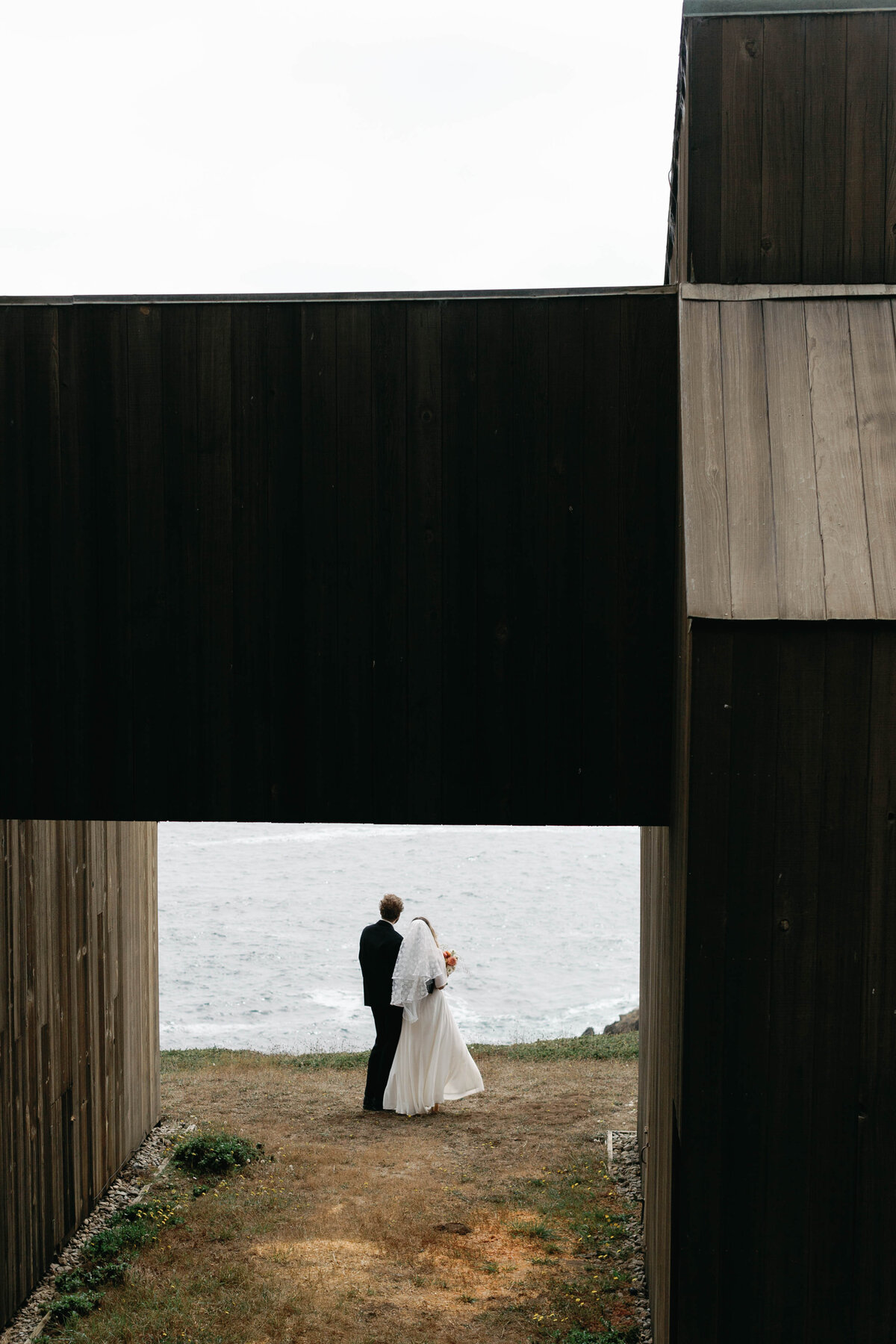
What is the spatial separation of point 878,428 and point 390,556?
1.62 m

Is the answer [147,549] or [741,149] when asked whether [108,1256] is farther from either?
[741,149]

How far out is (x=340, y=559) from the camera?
3748mm

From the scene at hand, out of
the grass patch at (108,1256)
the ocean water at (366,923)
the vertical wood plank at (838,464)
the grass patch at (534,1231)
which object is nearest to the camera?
the vertical wood plank at (838,464)

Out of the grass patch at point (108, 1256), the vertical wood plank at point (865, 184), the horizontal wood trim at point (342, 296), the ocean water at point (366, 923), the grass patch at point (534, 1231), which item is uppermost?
the vertical wood plank at point (865, 184)

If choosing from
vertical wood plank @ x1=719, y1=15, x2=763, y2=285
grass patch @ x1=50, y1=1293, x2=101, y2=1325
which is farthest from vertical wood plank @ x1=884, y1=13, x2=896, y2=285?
grass patch @ x1=50, y1=1293, x2=101, y2=1325

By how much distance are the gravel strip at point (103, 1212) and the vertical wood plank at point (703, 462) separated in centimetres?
429

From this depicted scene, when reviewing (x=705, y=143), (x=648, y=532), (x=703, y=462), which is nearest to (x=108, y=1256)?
(x=648, y=532)

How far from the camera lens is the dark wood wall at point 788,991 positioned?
2.96 m

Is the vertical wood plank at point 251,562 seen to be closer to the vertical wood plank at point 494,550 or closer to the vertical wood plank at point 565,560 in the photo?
the vertical wood plank at point 494,550

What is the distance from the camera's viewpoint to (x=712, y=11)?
343 cm

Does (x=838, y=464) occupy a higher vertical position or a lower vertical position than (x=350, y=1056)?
higher

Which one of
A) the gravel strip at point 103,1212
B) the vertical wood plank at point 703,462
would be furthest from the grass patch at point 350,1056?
the vertical wood plank at point 703,462

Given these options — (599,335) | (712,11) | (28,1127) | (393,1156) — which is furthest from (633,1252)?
(712,11)

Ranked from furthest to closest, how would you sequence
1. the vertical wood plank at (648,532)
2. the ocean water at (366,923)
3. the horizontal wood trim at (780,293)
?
the ocean water at (366,923)
the vertical wood plank at (648,532)
the horizontal wood trim at (780,293)
